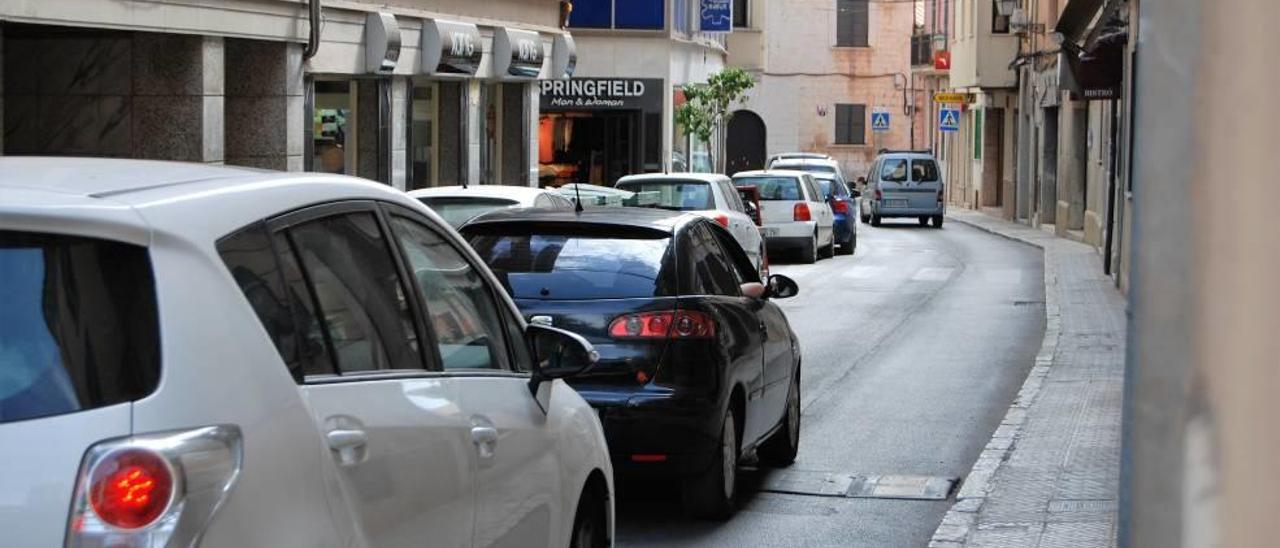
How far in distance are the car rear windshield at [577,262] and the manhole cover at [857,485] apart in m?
1.63

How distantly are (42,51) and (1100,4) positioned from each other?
15.2 metres

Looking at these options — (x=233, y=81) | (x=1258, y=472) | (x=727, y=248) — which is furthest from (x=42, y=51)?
(x=1258, y=472)

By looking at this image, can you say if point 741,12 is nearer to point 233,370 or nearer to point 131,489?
point 233,370

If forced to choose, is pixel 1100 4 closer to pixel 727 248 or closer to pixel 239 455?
pixel 727 248

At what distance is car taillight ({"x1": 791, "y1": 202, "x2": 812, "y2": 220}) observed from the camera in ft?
108

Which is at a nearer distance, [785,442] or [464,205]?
[785,442]

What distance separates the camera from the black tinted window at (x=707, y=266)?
9.73 metres

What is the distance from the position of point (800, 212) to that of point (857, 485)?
74.2ft

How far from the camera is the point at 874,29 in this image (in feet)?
258

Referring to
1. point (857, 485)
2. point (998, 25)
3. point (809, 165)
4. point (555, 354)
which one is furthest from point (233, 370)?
point (998, 25)

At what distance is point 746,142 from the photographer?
3056 inches

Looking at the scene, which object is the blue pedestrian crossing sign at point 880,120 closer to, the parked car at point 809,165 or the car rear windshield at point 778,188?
the parked car at point 809,165

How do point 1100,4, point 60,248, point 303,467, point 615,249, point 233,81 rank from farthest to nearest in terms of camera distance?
point 1100,4 < point 233,81 < point 615,249 < point 303,467 < point 60,248

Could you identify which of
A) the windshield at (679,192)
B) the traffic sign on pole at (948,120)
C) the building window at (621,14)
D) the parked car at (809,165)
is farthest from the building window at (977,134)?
the windshield at (679,192)
